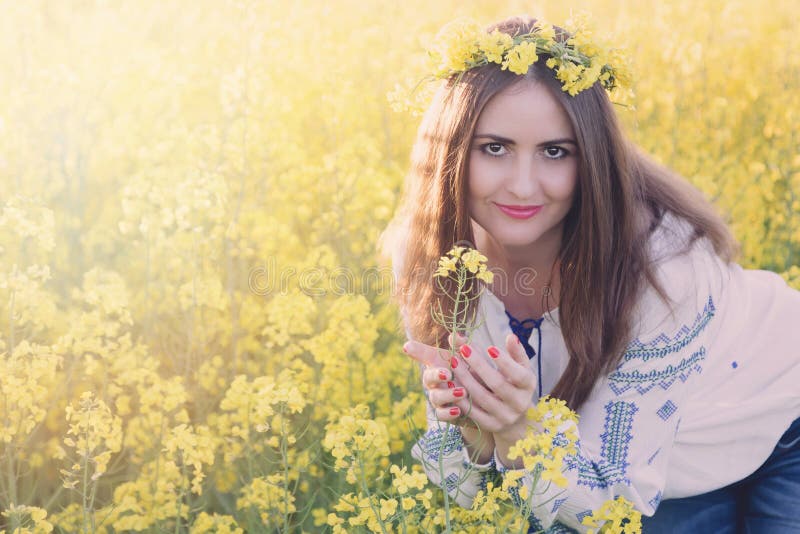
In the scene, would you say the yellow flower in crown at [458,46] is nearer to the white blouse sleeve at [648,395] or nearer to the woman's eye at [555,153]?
the woman's eye at [555,153]

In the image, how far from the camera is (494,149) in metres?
1.85

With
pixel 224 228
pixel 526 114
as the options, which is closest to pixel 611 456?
pixel 526 114

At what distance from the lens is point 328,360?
95.2 inches

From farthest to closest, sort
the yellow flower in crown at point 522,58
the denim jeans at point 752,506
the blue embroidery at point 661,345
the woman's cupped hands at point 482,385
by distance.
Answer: the denim jeans at point 752,506 → the blue embroidery at point 661,345 → the yellow flower in crown at point 522,58 → the woman's cupped hands at point 482,385

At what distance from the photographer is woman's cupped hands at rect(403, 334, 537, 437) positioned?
5.29 ft

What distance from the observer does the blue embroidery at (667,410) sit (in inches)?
74.0

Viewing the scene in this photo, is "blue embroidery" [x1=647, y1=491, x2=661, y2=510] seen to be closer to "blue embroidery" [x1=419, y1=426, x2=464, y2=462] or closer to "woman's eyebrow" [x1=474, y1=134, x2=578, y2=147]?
"blue embroidery" [x1=419, y1=426, x2=464, y2=462]

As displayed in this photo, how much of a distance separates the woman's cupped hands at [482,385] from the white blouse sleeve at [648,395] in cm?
23

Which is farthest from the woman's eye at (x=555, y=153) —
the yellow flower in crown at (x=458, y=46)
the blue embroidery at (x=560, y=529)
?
the blue embroidery at (x=560, y=529)

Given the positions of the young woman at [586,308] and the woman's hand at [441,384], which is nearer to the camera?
the woman's hand at [441,384]

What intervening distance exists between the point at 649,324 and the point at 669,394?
0.48 ft

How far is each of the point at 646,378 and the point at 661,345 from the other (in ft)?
0.23

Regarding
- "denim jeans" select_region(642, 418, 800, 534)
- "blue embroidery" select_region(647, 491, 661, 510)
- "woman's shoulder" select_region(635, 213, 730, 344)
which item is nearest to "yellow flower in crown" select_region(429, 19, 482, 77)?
"woman's shoulder" select_region(635, 213, 730, 344)

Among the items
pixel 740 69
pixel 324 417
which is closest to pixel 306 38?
pixel 740 69
